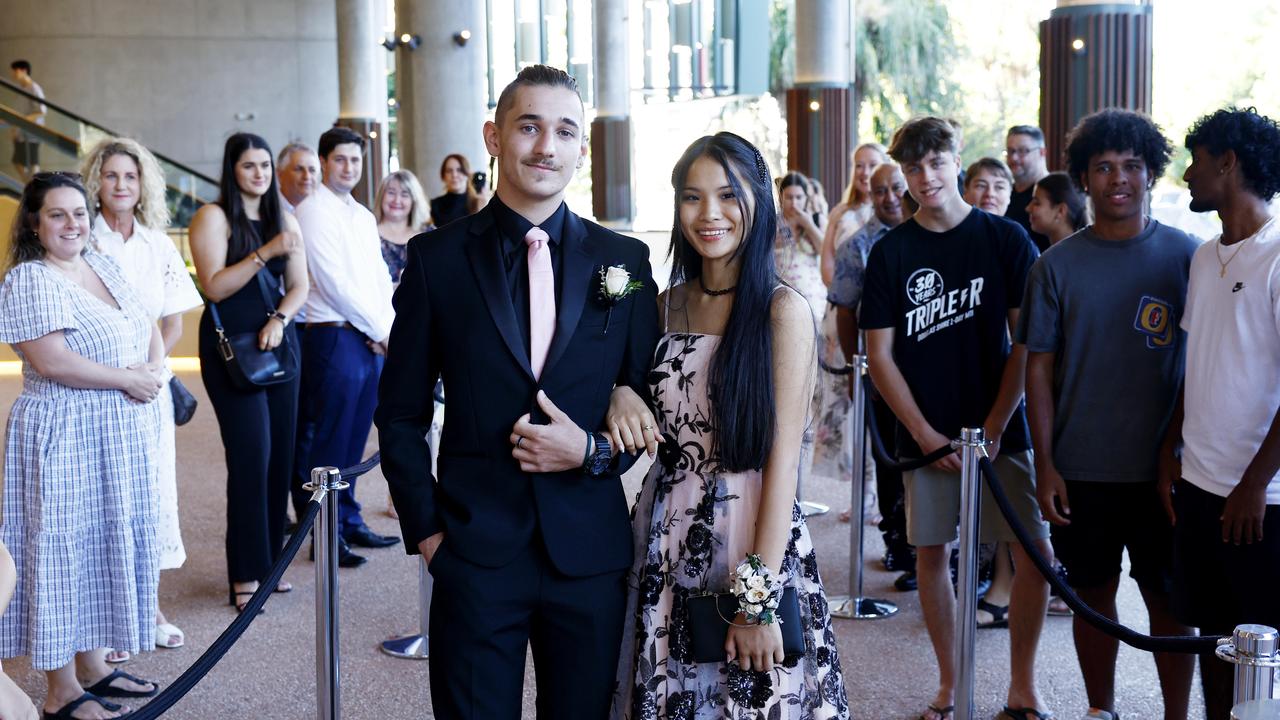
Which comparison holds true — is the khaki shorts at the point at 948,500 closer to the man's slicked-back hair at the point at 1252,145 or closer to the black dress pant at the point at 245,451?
the man's slicked-back hair at the point at 1252,145

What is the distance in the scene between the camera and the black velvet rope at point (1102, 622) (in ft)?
8.08

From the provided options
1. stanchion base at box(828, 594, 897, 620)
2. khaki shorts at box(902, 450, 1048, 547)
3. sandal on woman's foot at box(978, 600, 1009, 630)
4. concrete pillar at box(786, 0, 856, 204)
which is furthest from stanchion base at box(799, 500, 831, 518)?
concrete pillar at box(786, 0, 856, 204)

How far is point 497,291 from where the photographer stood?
246cm

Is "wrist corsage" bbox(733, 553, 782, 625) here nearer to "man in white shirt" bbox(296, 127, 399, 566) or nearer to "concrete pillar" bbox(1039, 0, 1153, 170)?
"man in white shirt" bbox(296, 127, 399, 566)

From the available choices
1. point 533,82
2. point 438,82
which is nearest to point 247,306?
point 533,82

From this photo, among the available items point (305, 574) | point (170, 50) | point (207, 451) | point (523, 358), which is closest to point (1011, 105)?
point (170, 50)

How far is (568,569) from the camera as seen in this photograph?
2.46 metres

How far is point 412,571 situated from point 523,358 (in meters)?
3.80

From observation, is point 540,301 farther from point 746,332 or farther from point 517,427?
point 746,332

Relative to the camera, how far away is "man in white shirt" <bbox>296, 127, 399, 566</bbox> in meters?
5.96

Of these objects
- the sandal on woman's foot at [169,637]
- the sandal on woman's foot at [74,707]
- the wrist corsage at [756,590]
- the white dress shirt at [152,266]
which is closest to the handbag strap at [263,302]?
the white dress shirt at [152,266]

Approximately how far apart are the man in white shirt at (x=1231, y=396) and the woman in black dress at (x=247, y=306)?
3.59m

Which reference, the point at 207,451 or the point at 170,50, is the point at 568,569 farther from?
the point at 170,50

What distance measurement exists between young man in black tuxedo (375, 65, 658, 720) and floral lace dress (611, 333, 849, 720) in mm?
136
